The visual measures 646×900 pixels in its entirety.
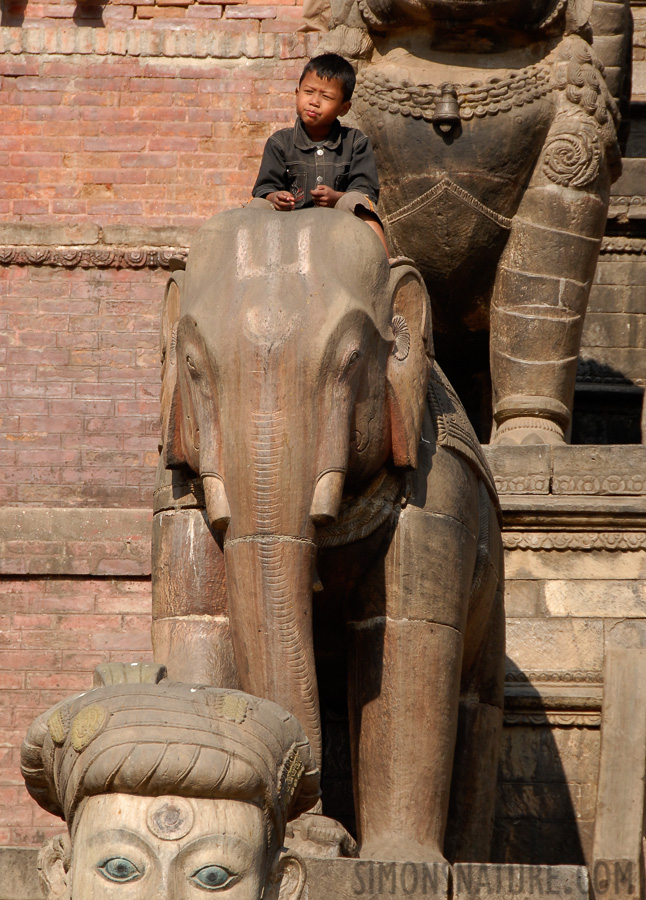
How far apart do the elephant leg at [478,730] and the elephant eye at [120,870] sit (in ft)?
6.54

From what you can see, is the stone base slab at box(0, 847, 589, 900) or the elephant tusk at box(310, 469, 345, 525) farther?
the elephant tusk at box(310, 469, 345, 525)

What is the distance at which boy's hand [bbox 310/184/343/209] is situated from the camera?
6.14 metres

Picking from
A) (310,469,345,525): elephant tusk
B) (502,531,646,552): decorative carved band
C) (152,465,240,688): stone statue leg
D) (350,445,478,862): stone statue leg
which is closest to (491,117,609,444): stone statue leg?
(502,531,646,552): decorative carved band

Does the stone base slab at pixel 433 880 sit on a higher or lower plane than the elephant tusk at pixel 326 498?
lower

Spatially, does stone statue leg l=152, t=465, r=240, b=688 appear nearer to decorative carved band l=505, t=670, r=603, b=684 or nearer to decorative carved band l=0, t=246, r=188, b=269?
decorative carved band l=505, t=670, r=603, b=684

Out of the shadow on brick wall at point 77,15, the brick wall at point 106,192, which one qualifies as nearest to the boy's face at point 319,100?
the brick wall at point 106,192

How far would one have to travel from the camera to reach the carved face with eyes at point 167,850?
388 centimetres

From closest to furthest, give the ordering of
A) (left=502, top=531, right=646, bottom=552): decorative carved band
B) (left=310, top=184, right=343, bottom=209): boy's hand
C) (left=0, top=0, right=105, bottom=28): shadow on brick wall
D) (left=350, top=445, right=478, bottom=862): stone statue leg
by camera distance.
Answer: (left=350, top=445, right=478, bottom=862): stone statue leg → (left=310, top=184, right=343, bottom=209): boy's hand → (left=502, top=531, right=646, bottom=552): decorative carved band → (left=0, top=0, right=105, bottom=28): shadow on brick wall

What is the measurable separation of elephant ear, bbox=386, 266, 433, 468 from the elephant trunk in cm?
47

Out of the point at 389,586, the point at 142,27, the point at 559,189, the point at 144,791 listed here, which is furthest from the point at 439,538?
the point at 142,27

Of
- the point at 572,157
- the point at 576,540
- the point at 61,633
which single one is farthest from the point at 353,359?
the point at 61,633

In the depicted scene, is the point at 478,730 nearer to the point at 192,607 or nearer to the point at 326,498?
the point at 192,607

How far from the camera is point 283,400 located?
5039 millimetres

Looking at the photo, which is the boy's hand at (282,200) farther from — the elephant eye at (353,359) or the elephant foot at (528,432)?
the elephant foot at (528,432)
